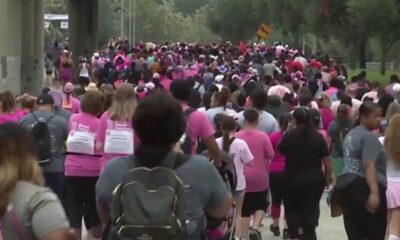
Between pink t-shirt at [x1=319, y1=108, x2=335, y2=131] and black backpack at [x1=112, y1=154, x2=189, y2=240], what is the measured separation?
1105cm

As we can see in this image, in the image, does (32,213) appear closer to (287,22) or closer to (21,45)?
(21,45)

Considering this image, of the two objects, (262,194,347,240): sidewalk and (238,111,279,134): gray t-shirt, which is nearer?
(262,194,347,240): sidewalk

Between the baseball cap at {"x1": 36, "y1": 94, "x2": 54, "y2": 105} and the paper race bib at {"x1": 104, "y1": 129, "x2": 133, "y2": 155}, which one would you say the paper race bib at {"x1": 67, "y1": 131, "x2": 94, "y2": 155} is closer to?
the baseball cap at {"x1": 36, "y1": 94, "x2": 54, "y2": 105}

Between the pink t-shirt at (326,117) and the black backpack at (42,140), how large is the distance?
21.5ft

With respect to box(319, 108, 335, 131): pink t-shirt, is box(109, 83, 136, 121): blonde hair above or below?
above

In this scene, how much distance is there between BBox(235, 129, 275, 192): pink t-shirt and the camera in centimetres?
1140

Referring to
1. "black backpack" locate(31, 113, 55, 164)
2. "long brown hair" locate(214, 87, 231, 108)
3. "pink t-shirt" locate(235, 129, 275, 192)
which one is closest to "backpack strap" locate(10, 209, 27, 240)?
"black backpack" locate(31, 113, 55, 164)

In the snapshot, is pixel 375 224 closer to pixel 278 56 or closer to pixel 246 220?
pixel 246 220

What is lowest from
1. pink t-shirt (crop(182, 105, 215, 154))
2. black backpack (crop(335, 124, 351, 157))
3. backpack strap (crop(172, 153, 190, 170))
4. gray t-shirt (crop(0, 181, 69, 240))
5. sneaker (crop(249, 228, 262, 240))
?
sneaker (crop(249, 228, 262, 240))

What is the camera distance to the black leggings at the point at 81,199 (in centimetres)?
1076

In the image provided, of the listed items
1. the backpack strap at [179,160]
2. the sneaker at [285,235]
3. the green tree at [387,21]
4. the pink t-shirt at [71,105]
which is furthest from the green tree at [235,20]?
the backpack strap at [179,160]

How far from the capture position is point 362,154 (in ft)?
29.4

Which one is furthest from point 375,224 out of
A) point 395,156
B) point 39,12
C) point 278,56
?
→ point 278,56

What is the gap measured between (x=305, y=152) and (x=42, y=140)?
2803mm
